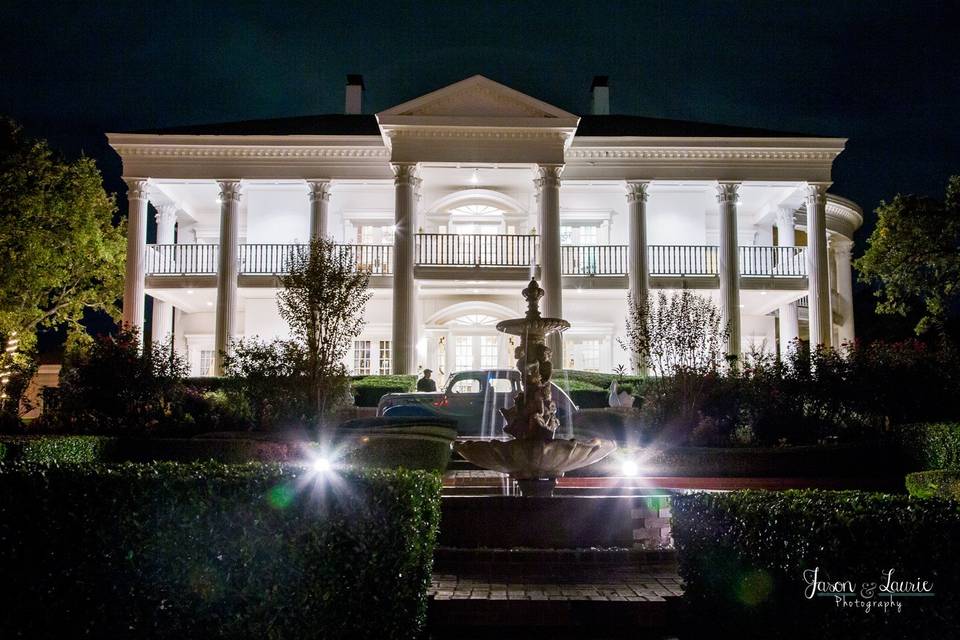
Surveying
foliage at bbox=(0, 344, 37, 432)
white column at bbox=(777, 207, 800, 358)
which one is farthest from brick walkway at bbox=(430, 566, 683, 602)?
white column at bbox=(777, 207, 800, 358)

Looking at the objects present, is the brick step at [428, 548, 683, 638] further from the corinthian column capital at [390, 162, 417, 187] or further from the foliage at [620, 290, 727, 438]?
the corinthian column capital at [390, 162, 417, 187]

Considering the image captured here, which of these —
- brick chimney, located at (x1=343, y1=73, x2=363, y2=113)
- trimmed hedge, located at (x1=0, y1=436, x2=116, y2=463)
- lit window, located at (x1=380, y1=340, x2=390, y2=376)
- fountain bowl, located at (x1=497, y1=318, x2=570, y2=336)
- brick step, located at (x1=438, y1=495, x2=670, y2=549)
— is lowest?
brick step, located at (x1=438, y1=495, x2=670, y2=549)

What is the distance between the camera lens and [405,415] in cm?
1786

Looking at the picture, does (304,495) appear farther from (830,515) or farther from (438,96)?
(438,96)

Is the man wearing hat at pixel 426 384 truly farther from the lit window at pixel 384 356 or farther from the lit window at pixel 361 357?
the lit window at pixel 361 357

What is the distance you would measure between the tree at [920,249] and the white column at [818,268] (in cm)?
122

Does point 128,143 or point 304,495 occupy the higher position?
point 128,143

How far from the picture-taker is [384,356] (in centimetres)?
2856

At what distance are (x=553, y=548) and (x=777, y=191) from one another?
2272 cm

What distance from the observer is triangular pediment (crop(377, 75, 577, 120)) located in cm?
2481

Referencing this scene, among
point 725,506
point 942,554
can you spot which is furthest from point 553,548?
point 942,554

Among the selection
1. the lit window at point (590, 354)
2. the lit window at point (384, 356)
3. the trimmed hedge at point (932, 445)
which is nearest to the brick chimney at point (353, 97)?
the lit window at point (384, 356)

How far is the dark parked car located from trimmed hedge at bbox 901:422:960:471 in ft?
20.1

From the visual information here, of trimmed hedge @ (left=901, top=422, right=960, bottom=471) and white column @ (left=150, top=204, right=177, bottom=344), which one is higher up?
white column @ (left=150, top=204, right=177, bottom=344)
